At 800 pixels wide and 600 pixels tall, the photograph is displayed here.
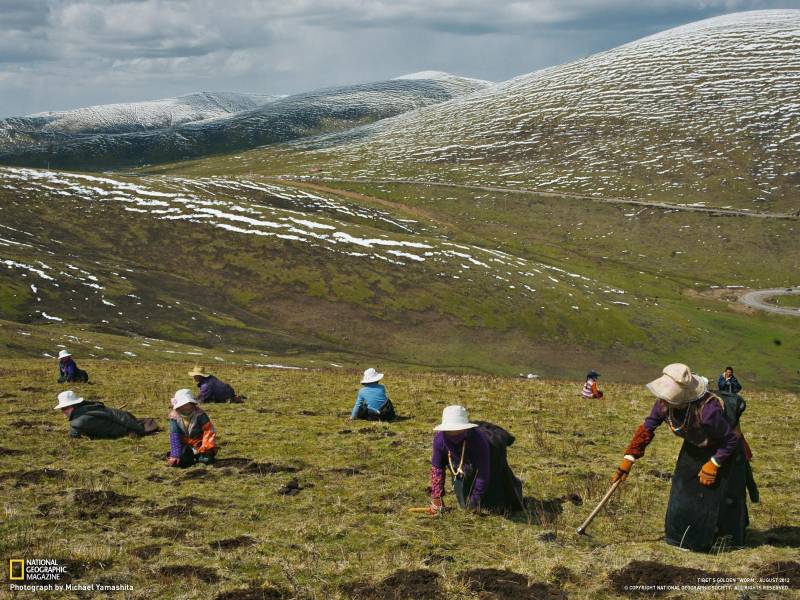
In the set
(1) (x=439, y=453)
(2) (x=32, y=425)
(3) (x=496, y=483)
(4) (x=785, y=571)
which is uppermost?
(1) (x=439, y=453)

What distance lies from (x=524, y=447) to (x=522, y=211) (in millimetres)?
165084

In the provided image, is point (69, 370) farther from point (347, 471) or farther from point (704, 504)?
point (704, 504)

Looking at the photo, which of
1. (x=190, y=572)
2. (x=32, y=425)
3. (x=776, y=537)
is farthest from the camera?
→ (x=32, y=425)

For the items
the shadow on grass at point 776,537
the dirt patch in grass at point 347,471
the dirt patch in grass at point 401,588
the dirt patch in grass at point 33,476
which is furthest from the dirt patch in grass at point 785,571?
the dirt patch in grass at point 33,476

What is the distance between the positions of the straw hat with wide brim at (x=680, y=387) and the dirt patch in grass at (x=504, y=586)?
3.70 meters

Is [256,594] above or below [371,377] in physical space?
below

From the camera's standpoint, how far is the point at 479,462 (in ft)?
45.6

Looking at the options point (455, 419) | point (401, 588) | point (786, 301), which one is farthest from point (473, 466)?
point (786, 301)

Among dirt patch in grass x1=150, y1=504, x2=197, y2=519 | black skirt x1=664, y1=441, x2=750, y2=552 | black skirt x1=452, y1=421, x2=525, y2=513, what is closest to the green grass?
black skirt x1=664, y1=441, x2=750, y2=552

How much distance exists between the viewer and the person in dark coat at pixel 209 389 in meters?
26.7

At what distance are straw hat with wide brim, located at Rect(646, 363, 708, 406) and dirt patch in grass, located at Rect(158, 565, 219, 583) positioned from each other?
7819 millimetres

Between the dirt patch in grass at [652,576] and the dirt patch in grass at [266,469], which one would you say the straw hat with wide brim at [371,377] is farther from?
the dirt patch in grass at [652,576]

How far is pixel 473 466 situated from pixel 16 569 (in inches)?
321

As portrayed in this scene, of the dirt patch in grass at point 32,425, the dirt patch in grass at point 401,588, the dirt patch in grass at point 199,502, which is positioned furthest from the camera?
the dirt patch in grass at point 32,425
